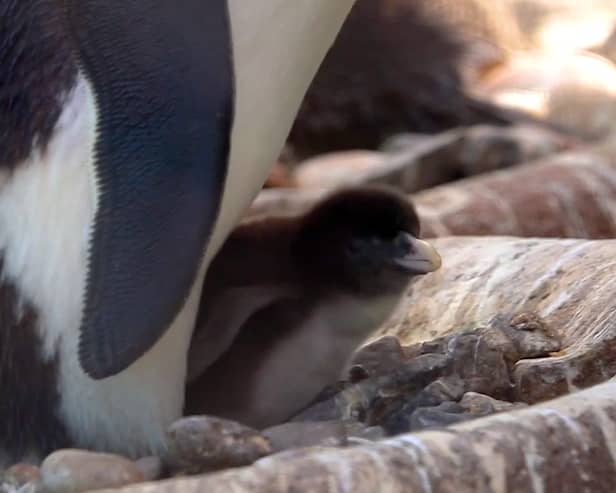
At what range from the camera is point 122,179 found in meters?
1.50

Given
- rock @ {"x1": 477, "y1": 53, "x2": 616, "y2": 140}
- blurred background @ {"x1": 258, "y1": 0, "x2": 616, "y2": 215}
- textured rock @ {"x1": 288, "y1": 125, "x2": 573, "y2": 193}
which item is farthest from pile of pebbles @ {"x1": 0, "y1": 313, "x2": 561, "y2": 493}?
rock @ {"x1": 477, "y1": 53, "x2": 616, "y2": 140}

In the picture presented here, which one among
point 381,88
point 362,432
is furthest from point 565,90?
point 362,432

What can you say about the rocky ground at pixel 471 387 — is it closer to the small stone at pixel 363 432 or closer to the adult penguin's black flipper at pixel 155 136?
the small stone at pixel 363 432

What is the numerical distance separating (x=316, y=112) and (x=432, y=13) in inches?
33.8

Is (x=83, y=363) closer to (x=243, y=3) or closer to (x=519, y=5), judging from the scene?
(x=243, y=3)

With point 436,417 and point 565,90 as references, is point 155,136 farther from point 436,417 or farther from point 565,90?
point 565,90

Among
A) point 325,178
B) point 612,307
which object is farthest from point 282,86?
point 325,178

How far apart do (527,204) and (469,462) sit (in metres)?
1.99

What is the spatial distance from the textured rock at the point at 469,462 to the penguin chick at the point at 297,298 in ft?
1.64

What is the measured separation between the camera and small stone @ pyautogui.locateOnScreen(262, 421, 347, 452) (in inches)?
57.0

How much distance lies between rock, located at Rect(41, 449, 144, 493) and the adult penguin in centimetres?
12

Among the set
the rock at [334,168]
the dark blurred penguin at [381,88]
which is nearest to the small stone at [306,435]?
the rock at [334,168]

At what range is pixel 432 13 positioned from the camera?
6.89 metres

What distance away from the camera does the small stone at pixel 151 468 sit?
1418 mm
